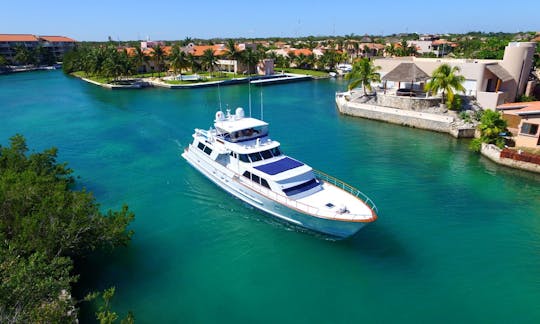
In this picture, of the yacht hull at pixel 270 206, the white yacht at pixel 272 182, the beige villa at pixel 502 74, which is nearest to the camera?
the yacht hull at pixel 270 206

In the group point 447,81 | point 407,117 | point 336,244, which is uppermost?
point 447,81

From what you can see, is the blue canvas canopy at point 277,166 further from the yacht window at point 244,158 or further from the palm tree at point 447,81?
the palm tree at point 447,81

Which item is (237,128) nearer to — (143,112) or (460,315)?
(460,315)

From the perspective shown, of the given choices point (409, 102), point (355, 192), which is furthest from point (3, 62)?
point (355, 192)

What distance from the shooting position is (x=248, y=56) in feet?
275

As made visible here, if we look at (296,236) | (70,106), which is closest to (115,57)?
(70,106)

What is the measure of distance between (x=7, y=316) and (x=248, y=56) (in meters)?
80.8

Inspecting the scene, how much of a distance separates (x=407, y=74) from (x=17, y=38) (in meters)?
142

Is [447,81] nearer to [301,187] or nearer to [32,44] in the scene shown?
[301,187]

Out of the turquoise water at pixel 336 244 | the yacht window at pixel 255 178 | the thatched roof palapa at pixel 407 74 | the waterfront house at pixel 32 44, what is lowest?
the turquoise water at pixel 336 244

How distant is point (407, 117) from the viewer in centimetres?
4059

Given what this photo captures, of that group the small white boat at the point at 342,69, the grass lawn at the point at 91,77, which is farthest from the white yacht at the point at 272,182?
the small white boat at the point at 342,69

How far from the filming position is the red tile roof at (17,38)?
120 meters

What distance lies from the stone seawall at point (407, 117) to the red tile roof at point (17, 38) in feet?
431
